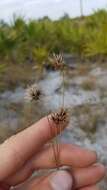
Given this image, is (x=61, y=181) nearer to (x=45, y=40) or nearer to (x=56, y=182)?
(x=56, y=182)

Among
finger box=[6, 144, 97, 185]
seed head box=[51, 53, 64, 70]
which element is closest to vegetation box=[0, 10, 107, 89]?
finger box=[6, 144, 97, 185]

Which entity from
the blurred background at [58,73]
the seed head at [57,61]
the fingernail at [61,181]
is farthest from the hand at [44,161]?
the blurred background at [58,73]

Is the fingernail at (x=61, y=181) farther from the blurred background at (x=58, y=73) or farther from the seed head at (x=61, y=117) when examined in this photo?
the blurred background at (x=58, y=73)

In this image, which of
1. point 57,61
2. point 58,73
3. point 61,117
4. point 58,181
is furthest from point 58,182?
point 58,73

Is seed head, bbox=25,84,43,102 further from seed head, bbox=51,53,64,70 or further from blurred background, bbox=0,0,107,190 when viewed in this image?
blurred background, bbox=0,0,107,190

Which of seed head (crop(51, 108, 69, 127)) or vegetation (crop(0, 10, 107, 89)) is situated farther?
vegetation (crop(0, 10, 107, 89))

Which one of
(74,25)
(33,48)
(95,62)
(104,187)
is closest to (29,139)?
(104,187)

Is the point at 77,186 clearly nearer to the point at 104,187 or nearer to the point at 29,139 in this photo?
the point at 29,139
